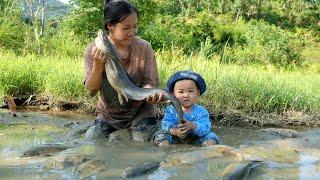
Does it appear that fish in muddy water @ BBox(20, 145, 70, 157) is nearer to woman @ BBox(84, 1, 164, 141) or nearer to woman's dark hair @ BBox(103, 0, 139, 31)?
woman @ BBox(84, 1, 164, 141)

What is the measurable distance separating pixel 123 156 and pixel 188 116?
82cm

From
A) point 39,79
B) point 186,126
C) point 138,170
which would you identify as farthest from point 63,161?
point 39,79

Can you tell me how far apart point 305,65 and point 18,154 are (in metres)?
23.6

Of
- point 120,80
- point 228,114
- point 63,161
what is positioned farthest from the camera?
point 228,114

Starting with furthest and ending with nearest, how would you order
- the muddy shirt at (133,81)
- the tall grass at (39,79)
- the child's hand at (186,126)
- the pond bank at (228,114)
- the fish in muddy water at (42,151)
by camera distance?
the tall grass at (39,79), the pond bank at (228,114), the muddy shirt at (133,81), the child's hand at (186,126), the fish in muddy water at (42,151)

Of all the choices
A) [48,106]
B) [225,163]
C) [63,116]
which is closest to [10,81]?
[48,106]

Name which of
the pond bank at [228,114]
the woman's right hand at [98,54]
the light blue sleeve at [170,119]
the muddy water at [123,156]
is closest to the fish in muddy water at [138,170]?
the muddy water at [123,156]

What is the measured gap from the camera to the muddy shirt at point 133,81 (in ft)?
15.2

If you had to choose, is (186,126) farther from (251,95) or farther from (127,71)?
(251,95)

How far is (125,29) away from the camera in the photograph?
436cm

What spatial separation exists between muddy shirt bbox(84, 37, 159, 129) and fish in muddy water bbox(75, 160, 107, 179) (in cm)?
124

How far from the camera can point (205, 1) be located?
42.2m

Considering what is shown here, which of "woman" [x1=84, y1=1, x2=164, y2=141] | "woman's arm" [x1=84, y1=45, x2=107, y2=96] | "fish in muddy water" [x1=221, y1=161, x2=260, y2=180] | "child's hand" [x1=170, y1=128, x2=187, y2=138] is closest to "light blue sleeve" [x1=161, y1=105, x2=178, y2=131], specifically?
"child's hand" [x1=170, y1=128, x2=187, y2=138]

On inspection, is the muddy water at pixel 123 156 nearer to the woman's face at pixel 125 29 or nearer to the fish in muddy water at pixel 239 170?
the fish in muddy water at pixel 239 170
